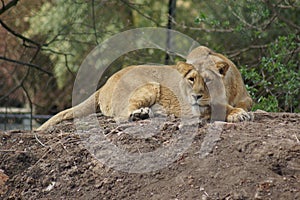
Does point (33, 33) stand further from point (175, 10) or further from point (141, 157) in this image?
point (141, 157)

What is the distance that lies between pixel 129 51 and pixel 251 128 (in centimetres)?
486

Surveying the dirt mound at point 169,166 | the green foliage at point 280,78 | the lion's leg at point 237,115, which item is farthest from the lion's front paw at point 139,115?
the green foliage at point 280,78

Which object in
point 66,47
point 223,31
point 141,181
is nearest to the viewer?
point 141,181

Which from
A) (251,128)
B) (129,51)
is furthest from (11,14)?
(251,128)

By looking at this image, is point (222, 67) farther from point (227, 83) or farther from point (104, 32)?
point (104, 32)

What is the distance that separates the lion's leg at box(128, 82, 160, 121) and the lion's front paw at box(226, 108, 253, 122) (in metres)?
A: 0.68

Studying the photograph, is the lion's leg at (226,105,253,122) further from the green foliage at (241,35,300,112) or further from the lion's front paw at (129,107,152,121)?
the green foliage at (241,35,300,112)

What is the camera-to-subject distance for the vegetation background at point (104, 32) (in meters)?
8.35

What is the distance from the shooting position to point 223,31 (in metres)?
8.51

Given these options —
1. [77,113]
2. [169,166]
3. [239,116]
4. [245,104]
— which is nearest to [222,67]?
[239,116]

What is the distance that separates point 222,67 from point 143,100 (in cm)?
75

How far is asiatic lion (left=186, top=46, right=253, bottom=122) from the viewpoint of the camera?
4770mm

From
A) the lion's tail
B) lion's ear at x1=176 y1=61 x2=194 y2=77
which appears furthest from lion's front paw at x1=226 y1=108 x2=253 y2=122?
the lion's tail

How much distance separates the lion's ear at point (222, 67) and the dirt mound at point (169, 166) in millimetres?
480
